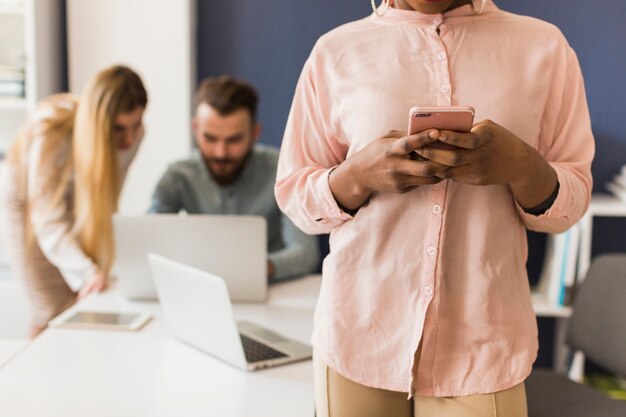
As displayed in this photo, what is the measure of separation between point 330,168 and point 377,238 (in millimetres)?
154

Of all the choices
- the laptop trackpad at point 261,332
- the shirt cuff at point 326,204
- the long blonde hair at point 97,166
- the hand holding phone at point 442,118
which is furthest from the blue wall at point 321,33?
the hand holding phone at point 442,118

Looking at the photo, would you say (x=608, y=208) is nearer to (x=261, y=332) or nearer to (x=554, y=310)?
(x=554, y=310)

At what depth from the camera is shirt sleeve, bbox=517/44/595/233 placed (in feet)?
3.81

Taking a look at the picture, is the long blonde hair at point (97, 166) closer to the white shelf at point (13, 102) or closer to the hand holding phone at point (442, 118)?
the white shelf at point (13, 102)

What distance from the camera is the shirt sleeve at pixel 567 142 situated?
1.16m

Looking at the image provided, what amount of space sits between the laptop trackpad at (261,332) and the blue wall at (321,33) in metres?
1.36

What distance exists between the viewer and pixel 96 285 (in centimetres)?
236

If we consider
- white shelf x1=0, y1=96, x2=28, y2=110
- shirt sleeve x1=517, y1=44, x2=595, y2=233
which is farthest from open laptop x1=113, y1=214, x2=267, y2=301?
white shelf x1=0, y1=96, x2=28, y2=110

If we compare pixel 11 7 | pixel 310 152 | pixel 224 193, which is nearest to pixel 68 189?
pixel 224 193

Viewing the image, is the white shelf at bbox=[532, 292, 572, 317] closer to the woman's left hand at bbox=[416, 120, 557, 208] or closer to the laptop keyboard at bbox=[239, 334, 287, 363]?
the laptop keyboard at bbox=[239, 334, 287, 363]

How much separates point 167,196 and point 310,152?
5.54 ft

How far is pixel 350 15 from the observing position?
313 cm

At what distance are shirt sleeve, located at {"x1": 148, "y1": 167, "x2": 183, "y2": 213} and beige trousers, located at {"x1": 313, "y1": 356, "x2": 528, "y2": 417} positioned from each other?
1722mm

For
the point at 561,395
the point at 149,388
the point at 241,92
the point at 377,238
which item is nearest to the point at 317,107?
the point at 377,238
